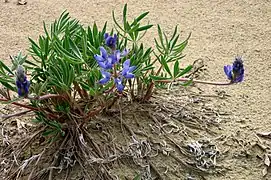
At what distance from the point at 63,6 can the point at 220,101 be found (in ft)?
3.58

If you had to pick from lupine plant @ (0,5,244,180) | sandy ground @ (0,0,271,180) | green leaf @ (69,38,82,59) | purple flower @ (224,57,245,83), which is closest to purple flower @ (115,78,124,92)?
lupine plant @ (0,5,244,180)

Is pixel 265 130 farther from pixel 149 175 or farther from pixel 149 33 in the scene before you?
pixel 149 33

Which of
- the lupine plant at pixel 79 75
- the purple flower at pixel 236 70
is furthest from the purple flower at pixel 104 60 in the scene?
the purple flower at pixel 236 70

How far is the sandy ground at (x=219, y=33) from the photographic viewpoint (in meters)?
1.80

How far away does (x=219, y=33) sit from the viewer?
2.31 meters

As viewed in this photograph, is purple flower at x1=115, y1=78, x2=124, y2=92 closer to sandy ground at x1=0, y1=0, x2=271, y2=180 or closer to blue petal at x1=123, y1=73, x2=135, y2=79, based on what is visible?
blue petal at x1=123, y1=73, x2=135, y2=79

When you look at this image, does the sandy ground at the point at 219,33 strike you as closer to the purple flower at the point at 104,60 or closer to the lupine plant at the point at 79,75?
the lupine plant at the point at 79,75

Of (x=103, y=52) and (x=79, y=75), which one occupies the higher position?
(x=103, y=52)

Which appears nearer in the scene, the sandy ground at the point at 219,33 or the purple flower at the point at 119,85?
the purple flower at the point at 119,85

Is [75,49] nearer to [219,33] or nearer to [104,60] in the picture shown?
[104,60]

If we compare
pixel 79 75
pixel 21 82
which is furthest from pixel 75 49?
pixel 21 82

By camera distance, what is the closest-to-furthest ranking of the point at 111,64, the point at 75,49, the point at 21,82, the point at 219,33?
the point at 21,82 < the point at 111,64 < the point at 75,49 < the point at 219,33

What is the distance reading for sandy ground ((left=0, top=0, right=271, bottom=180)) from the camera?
180 centimetres

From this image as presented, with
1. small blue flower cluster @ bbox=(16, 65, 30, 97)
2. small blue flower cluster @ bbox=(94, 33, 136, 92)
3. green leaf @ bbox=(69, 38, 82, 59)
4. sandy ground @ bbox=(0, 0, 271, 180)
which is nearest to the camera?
small blue flower cluster @ bbox=(16, 65, 30, 97)
